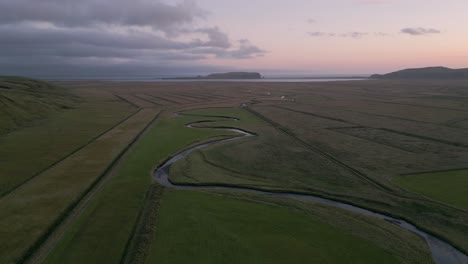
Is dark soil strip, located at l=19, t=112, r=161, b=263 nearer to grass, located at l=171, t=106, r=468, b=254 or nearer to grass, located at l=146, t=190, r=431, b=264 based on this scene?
grass, located at l=146, t=190, r=431, b=264

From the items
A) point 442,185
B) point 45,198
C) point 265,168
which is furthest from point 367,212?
point 45,198

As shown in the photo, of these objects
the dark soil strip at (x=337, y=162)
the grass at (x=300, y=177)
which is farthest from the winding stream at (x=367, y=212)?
the dark soil strip at (x=337, y=162)

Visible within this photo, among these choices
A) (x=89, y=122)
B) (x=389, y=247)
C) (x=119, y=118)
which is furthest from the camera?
(x=119, y=118)

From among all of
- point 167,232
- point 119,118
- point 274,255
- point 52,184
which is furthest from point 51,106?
point 274,255

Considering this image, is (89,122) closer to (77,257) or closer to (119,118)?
(119,118)

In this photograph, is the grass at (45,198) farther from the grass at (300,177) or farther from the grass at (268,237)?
the grass at (300,177)

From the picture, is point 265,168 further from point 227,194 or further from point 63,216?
point 63,216
